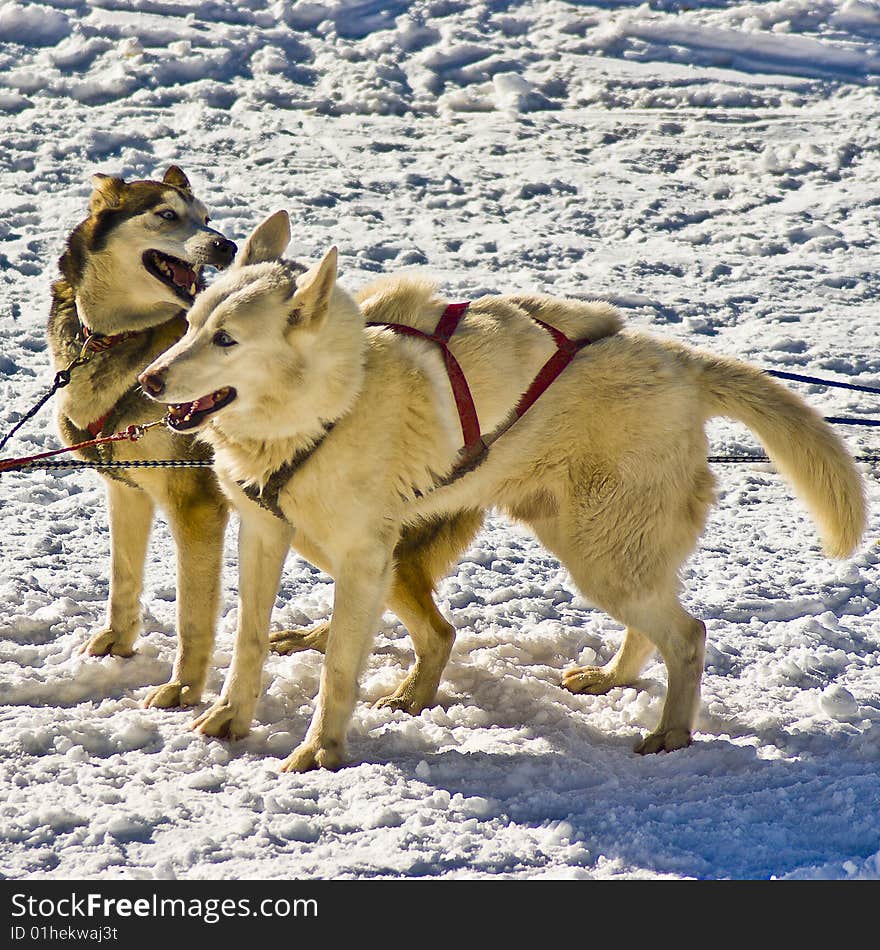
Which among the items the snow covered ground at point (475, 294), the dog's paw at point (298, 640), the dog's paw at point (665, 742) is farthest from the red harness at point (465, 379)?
the dog's paw at point (298, 640)

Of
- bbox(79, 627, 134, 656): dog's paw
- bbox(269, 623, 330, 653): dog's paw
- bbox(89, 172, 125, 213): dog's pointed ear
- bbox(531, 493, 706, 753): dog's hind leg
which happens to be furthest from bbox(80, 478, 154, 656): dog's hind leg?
bbox(531, 493, 706, 753): dog's hind leg

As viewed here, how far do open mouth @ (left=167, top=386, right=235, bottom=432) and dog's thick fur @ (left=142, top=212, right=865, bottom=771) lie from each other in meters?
0.02

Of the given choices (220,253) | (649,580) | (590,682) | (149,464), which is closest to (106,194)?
(220,253)

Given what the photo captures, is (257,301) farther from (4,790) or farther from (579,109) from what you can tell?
(579,109)

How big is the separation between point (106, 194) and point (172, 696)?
1889 mm

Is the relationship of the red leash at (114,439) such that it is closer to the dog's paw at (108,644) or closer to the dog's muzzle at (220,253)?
the dog's muzzle at (220,253)

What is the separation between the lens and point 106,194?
4570mm

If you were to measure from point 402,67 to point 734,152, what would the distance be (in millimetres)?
3415

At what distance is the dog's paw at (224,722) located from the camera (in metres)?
4.17

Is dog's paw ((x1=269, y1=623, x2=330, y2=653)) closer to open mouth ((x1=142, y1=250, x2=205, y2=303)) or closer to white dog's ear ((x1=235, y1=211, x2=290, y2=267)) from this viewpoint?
open mouth ((x1=142, y1=250, x2=205, y2=303))

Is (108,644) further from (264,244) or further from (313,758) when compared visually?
(264,244)

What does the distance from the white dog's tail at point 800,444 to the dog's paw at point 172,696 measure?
216cm

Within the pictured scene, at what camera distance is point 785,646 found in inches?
196

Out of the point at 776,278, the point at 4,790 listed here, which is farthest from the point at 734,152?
the point at 4,790
